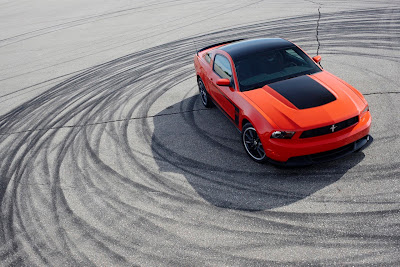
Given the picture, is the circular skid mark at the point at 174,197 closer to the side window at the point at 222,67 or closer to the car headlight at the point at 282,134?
the car headlight at the point at 282,134

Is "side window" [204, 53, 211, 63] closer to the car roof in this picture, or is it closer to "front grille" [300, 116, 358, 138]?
the car roof

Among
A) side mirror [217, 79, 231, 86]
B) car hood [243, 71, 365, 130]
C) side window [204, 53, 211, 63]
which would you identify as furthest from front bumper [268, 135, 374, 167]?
side window [204, 53, 211, 63]

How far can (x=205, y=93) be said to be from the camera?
7805mm

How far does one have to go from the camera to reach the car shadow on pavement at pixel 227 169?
5012 mm

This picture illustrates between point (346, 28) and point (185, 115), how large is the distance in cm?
771

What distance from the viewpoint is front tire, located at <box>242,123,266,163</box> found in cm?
555

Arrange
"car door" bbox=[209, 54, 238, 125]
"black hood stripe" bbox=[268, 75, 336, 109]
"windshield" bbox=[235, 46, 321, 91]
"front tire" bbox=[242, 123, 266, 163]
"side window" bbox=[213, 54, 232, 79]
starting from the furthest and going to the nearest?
"side window" bbox=[213, 54, 232, 79] → "car door" bbox=[209, 54, 238, 125] → "windshield" bbox=[235, 46, 321, 91] → "front tire" bbox=[242, 123, 266, 163] → "black hood stripe" bbox=[268, 75, 336, 109]

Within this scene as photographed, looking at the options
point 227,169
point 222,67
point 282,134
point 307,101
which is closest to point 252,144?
point 227,169

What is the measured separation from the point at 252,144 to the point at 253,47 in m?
2.01

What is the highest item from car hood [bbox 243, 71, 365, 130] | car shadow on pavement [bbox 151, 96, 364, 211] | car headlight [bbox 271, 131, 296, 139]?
car hood [bbox 243, 71, 365, 130]

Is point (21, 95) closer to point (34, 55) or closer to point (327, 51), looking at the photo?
point (34, 55)

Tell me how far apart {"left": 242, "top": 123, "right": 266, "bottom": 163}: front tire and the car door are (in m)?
0.43

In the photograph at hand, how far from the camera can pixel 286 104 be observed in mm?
5336

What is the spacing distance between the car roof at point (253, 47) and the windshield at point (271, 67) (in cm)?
11
